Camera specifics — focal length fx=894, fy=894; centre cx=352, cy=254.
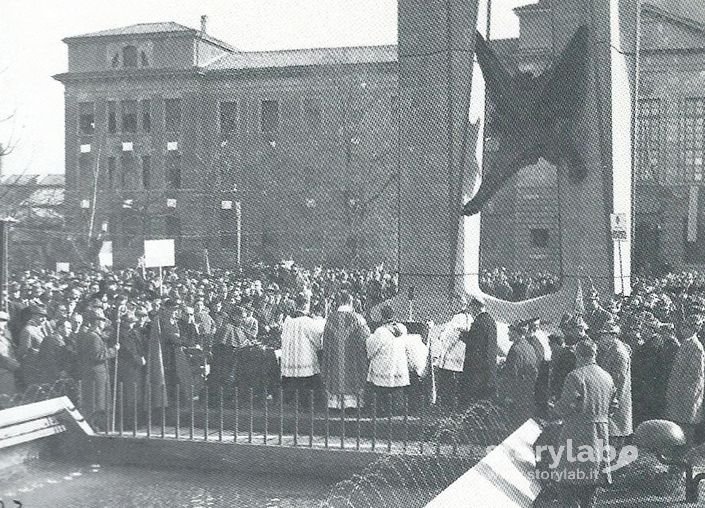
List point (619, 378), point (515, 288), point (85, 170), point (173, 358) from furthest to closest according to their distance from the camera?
point (85, 170) < point (515, 288) < point (173, 358) < point (619, 378)

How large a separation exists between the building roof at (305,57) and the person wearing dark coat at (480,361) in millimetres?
A: 21313

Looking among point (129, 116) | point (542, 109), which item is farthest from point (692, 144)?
point (129, 116)

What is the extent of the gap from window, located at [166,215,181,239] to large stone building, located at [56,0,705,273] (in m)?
0.14

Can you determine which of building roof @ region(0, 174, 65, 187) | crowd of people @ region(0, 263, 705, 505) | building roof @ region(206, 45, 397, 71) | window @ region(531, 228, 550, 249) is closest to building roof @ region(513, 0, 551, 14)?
building roof @ region(206, 45, 397, 71)

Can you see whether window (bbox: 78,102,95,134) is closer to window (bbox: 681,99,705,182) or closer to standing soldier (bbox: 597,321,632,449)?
standing soldier (bbox: 597,321,632,449)

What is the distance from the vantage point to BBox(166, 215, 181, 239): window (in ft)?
112

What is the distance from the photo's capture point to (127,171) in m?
33.9

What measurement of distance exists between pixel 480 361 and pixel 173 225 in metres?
26.4

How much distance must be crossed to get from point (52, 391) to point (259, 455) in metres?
3.96

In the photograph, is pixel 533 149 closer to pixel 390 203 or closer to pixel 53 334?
pixel 53 334

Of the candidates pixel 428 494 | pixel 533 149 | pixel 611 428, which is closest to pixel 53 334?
pixel 428 494

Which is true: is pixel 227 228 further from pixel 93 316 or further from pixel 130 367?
pixel 93 316

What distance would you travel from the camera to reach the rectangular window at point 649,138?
134 feet

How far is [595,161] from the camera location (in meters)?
19.7
